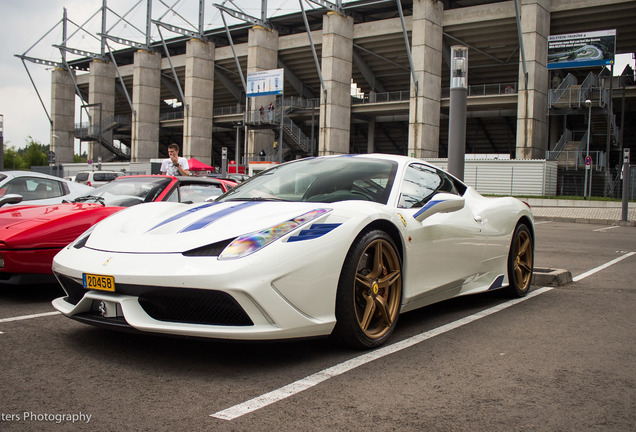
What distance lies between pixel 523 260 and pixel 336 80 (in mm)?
38511

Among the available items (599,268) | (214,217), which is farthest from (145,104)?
(214,217)

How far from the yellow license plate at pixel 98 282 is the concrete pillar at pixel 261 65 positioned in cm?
4340

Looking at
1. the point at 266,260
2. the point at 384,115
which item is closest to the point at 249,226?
the point at 266,260

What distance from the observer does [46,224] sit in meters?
5.38

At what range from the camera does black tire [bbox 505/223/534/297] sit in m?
5.76

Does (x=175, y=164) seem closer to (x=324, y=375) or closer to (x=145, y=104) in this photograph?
(x=324, y=375)

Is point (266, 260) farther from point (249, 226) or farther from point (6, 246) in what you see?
point (6, 246)

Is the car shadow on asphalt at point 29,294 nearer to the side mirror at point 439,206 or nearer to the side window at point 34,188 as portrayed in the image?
the side window at point 34,188

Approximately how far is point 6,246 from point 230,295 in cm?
292

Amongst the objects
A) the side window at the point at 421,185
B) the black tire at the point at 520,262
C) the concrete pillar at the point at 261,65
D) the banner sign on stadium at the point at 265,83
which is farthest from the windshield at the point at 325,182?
the concrete pillar at the point at 261,65

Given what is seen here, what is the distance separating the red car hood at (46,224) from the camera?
518 cm

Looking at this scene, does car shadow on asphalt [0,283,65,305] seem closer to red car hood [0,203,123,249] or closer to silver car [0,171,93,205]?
red car hood [0,203,123,249]

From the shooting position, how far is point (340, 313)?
3551mm

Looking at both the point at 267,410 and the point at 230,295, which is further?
the point at 230,295
